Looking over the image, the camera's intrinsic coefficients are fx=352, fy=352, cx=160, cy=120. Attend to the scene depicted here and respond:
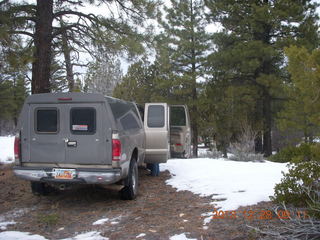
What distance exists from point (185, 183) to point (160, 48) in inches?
183

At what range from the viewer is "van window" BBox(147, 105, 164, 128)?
28.2ft

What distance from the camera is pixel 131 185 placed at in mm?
6715

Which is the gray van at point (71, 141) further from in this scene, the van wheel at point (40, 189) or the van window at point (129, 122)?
the van wheel at point (40, 189)

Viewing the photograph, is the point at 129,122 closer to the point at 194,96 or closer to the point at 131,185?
the point at 131,185

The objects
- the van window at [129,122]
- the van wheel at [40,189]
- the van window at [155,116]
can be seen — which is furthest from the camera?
the van window at [155,116]

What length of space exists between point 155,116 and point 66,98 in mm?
3018

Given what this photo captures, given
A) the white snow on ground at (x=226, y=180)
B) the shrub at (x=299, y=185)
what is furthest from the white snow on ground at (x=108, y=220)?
the shrub at (x=299, y=185)

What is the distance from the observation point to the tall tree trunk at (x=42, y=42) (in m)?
9.73

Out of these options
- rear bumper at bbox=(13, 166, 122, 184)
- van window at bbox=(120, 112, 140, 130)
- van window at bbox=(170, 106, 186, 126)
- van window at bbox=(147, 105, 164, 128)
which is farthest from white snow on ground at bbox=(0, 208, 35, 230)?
van window at bbox=(170, 106, 186, 126)

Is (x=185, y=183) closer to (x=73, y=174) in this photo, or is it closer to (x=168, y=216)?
(x=168, y=216)

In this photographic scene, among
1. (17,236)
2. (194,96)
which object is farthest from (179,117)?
(194,96)

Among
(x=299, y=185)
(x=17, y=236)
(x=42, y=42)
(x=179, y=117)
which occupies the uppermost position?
(x=42, y=42)

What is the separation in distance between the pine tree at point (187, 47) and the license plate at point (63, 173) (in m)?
18.6

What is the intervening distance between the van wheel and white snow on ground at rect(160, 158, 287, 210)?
271 centimetres
